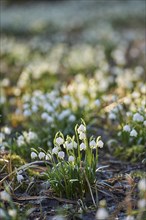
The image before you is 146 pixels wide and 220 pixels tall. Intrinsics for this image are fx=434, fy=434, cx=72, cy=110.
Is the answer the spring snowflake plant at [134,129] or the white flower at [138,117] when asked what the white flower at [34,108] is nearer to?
the spring snowflake plant at [134,129]

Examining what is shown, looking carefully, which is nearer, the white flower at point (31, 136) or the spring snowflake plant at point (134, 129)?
the spring snowflake plant at point (134, 129)

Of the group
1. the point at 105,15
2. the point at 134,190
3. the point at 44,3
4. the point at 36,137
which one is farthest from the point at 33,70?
the point at 44,3

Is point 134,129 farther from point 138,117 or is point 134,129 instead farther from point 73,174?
point 73,174

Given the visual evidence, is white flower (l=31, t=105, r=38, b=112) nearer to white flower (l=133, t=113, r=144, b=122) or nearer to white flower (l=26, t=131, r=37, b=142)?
white flower (l=26, t=131, r=37, b=142)

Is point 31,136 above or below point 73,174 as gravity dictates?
above

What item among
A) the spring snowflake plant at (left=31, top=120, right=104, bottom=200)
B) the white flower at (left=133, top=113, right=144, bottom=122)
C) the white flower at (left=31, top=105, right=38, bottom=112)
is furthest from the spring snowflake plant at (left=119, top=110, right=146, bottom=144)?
the white flower at (left=31, top=105, right=38, bottom=112)

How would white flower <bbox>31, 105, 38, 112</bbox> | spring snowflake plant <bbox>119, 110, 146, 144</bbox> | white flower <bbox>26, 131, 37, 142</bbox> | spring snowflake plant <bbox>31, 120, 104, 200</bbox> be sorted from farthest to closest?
white flower <bbox>31, 105, 38, 112</bbox>, white flower <bbox>26, 131, 37, 142</bbox>, spring snowflake plant <bbox>119, 110, 146, 144</bbox>, spring snowflake plant <bbox>31, 120, 104, 200</bbox>

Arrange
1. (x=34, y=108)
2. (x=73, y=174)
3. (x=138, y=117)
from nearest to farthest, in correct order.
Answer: (x=73, y=174), (x=138, y=117), (x=34, y=108)

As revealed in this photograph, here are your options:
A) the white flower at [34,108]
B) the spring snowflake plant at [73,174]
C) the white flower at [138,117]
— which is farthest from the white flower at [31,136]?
the white flower at [138,117]

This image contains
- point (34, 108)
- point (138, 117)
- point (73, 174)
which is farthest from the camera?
point (34, 108)

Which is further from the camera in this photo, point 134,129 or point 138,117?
point 134,129

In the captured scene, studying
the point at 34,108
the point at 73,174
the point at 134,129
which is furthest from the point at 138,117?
the point at 34,108
